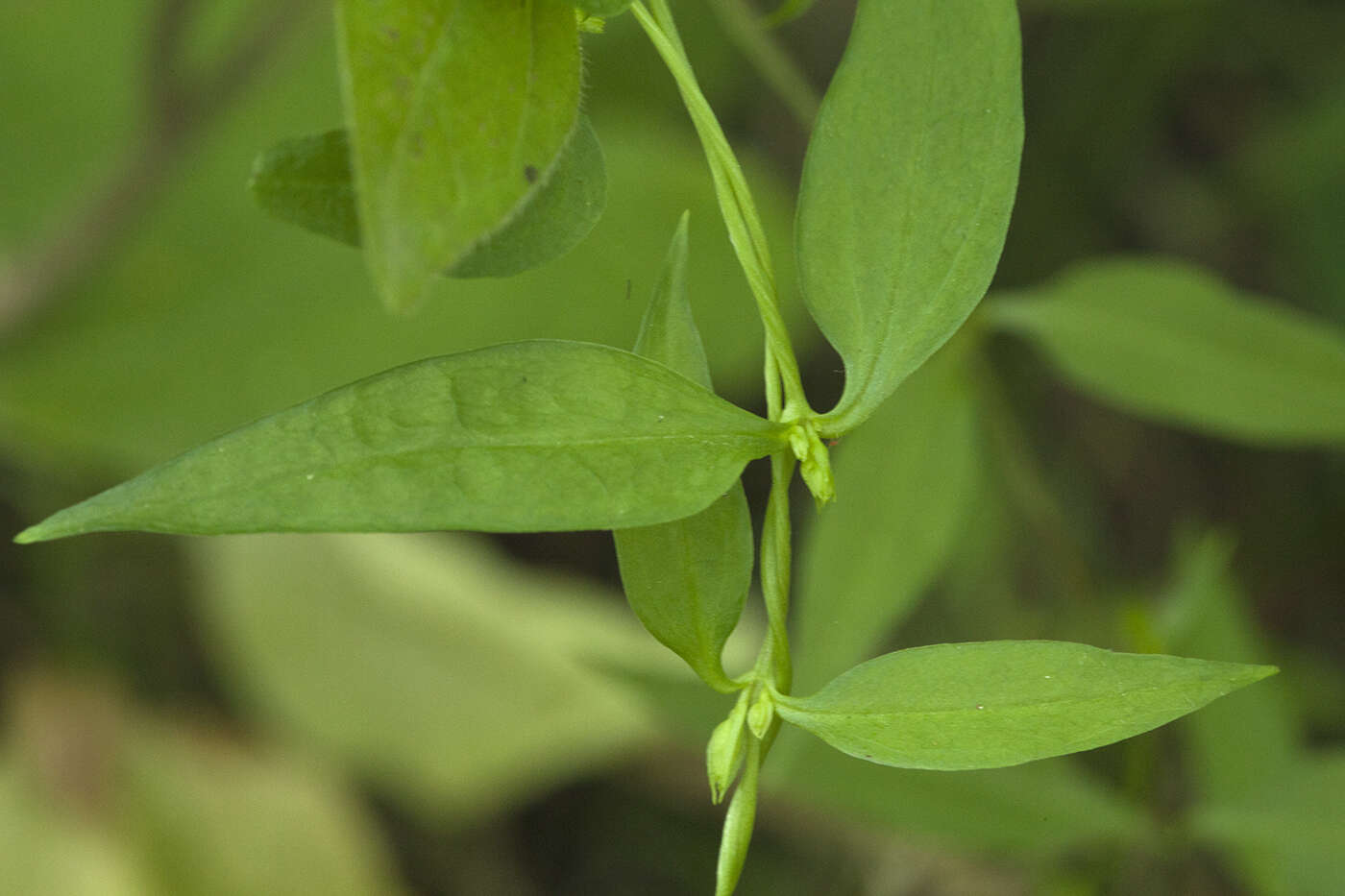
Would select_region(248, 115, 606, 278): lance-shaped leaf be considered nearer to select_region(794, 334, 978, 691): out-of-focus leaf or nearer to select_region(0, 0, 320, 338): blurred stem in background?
select_region(794, 334, 978, 691): out-of-focus leaf

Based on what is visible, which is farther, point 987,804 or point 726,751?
point 987,804

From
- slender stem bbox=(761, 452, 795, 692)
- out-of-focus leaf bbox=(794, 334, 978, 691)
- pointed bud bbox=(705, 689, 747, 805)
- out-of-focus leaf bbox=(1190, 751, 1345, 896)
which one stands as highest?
slender stem bbox=(761, 452, 795, 692)

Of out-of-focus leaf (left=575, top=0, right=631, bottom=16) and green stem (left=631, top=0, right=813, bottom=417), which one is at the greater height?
out-of-focus leaf (left=575, top=0, right=631, bottom=16)

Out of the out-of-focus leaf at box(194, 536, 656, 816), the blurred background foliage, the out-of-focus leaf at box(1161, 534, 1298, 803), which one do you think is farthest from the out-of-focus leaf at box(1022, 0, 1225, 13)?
the out-of-focus leaf at box(194, 536, 656, 816)

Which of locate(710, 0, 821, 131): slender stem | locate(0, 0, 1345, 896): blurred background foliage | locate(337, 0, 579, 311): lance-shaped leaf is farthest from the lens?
locate(0, 0, 1345, 896): blurred background foliage

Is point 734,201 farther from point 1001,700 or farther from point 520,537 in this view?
point 520,537

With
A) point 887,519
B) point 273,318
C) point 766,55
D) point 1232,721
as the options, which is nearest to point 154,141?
point 273,318

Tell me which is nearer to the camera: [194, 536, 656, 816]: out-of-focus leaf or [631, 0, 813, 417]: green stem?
[631, 0, 813, 417]: green stem
